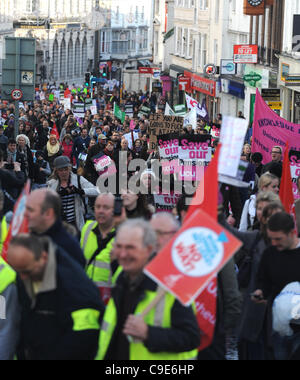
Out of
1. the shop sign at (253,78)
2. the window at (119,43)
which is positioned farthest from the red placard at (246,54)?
the window at (119,43)

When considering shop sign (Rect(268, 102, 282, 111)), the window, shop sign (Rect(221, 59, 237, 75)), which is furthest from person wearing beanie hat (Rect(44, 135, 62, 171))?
the window

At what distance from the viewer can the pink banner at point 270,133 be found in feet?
48.9

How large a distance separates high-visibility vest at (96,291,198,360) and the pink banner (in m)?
9.94

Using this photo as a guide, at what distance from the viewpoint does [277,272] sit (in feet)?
21.5

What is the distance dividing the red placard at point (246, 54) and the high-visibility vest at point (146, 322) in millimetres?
33746

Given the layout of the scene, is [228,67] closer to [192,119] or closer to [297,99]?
[297,99]

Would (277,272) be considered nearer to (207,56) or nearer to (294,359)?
(294,359)

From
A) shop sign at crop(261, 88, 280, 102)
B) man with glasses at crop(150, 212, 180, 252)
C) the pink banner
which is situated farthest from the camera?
shop sign at crop(261, 88, 280, 102)

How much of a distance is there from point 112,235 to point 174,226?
4.44 ft

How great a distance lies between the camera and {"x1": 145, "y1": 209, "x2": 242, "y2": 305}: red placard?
5.00 meters

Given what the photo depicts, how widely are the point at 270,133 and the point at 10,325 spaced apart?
1016 centimetres

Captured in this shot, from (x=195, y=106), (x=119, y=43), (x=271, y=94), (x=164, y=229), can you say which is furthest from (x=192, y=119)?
(x=119, y=43)

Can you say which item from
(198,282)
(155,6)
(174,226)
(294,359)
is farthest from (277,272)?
(155,6)

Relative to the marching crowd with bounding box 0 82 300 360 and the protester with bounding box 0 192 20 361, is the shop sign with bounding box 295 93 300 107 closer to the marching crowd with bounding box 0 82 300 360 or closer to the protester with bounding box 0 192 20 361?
the marching crowd with bounding box 0 82 300 360
